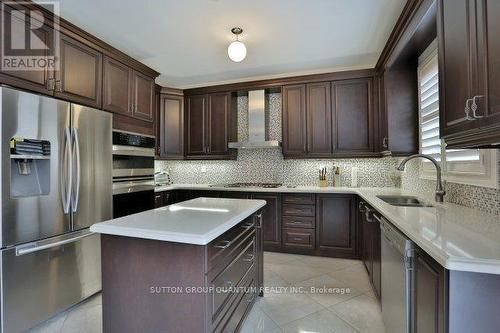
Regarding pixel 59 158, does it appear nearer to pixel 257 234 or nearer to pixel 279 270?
pixel 257 234

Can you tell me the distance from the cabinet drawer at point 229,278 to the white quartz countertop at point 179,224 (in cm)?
27

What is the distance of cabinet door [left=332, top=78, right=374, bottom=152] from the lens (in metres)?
3.34

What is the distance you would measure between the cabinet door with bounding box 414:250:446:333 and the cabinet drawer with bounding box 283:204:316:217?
82.0 inches

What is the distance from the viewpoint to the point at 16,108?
5.70ft

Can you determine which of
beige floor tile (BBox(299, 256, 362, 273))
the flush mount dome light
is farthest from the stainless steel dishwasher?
the flush mount dome light

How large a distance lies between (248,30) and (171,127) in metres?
2.20

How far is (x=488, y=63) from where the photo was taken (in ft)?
3.48

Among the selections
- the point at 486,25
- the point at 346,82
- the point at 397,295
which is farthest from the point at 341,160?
the point at 486,25

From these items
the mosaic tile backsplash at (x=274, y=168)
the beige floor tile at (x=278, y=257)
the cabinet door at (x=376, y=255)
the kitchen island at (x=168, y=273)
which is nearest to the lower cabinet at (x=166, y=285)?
the kitchen island at (x=168, y=273)

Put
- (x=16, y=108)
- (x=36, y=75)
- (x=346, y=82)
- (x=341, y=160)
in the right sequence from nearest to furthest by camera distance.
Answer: (x=16, y=108)
(x=36, y=75)
(x=346, y=82)
(x=341, y=160)

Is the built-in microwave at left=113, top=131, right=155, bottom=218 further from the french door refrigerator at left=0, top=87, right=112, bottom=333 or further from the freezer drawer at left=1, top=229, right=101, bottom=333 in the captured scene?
the freezer drawer at left=1, top=229, right=101, bottom=333

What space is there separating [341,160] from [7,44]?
12.7 feet

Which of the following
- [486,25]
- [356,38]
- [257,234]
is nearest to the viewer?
[486,25]

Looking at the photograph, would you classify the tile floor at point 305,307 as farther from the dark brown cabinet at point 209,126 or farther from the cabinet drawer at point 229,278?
the dark brown cabinet at point 209,126
